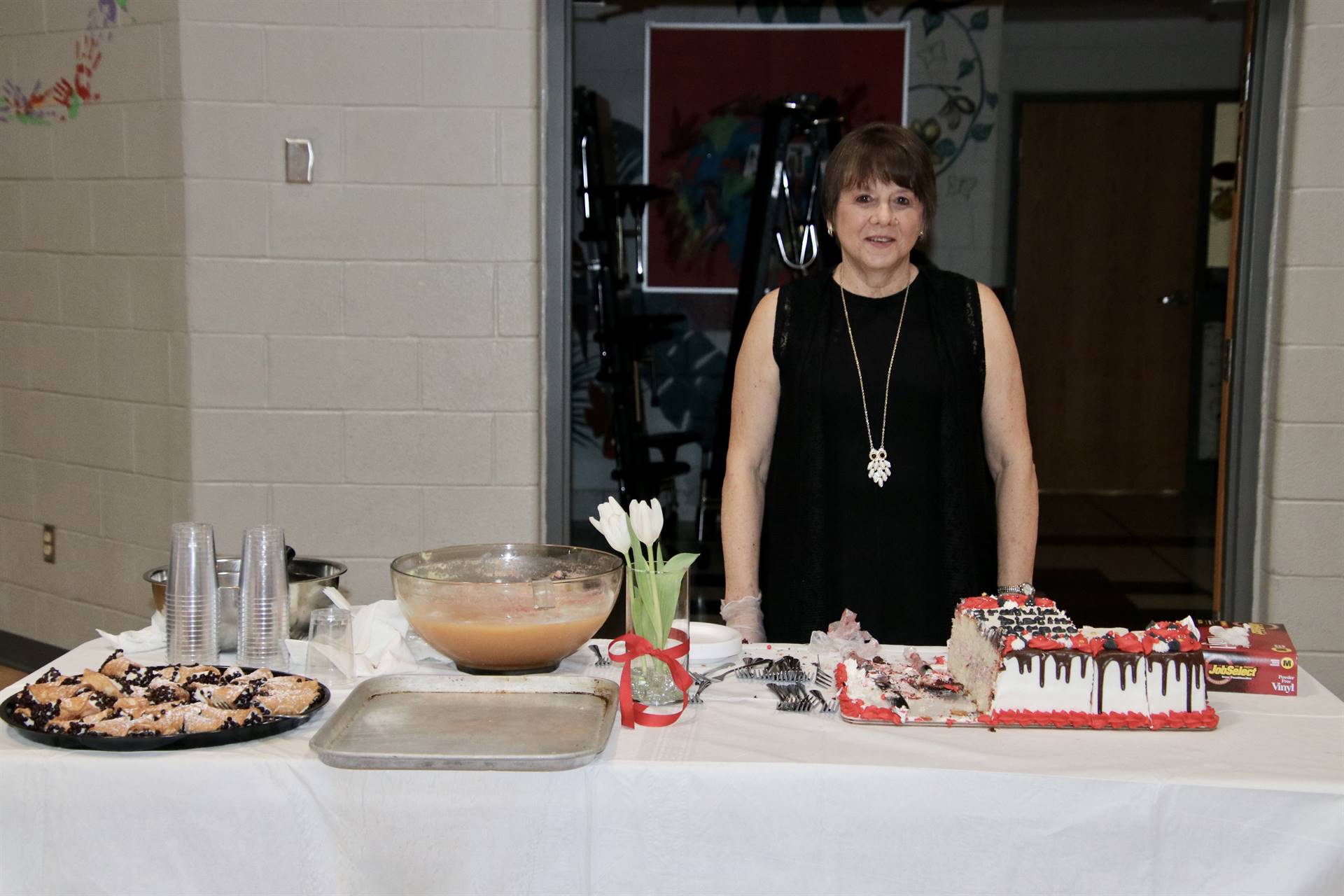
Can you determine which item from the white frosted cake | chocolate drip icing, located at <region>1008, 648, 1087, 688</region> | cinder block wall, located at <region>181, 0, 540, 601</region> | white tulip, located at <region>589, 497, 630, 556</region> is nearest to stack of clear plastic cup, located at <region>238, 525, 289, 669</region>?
white tulip, located at <region>589, 497, 630, 556</region>

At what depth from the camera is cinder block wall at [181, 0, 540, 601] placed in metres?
3.12

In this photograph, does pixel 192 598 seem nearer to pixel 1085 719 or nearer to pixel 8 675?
pixel 1085 719

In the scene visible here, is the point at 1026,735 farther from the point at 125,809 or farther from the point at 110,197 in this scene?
the point at 110,197

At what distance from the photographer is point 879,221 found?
2.14 metres

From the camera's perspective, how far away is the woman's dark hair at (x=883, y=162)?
2.11 m

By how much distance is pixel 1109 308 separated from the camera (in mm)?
7223

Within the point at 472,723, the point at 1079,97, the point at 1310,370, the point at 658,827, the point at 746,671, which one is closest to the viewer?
the point at 658,827

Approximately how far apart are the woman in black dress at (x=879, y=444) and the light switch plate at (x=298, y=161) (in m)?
1.39

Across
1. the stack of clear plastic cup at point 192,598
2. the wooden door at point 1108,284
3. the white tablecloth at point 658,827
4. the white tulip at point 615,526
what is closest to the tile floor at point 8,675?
the stack of clear plastic cup at point 192,598

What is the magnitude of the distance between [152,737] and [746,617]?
3.05 feet

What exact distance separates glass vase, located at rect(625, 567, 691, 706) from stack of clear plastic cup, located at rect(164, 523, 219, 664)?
0.53 meters

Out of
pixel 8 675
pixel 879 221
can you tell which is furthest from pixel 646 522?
pixel 8 675

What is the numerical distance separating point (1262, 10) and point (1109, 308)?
168 inches

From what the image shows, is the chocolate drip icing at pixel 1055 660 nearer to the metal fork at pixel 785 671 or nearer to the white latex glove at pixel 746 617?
the metal fork at pixel 785 671
